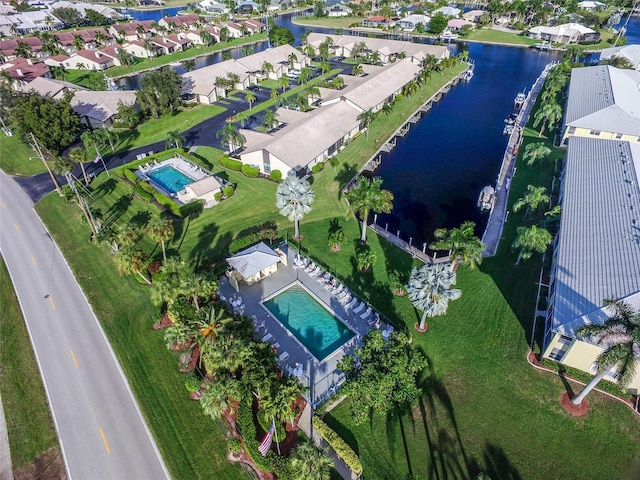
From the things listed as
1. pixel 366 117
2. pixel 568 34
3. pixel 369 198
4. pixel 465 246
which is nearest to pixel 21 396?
pixel 369 198

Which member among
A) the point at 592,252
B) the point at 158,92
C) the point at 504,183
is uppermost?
the point at 158,92

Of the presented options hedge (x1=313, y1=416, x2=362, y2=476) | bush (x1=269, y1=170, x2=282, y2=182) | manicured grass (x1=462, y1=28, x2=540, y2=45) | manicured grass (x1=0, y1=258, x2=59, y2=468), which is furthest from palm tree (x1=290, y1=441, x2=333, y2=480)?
manicured grass (x1=462, y1=28, x2=540, y2=45)

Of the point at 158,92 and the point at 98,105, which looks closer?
the point at 158,92

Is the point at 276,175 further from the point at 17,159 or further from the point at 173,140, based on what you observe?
the point at 17,159

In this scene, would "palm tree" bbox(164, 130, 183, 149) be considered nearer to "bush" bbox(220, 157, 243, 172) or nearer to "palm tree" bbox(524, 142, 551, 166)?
"bush" bbox(220, 157, 243, 172)

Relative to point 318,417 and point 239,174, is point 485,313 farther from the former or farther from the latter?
point 239,174
